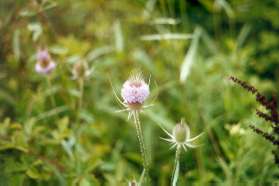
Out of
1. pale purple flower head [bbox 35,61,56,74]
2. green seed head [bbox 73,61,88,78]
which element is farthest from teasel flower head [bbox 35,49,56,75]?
green seed head [bbox 73,61,88,78]

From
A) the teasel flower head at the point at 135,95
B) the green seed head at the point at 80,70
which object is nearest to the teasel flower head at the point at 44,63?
the green seed head at the point at 80,70

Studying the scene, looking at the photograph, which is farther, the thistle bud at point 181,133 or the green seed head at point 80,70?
the green seed head at point 80,70

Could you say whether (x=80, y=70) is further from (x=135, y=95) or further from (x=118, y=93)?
(x=118, y=93)

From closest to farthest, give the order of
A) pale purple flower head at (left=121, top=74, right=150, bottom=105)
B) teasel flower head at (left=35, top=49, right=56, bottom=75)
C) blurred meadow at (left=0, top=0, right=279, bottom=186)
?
pale purple flower head at (left=121, top=74, right=150, bottom=105)
blurred meadow at (left=0, top=0, right=279, bottom=186)
teasel flower head at (left=35, top=49, right=56, bottom=75)

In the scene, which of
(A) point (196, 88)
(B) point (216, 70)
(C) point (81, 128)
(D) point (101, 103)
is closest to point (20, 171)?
(C) point (81, 128)

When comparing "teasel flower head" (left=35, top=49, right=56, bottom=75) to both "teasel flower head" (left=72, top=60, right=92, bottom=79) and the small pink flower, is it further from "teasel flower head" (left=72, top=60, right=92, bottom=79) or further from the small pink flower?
the small pink flower

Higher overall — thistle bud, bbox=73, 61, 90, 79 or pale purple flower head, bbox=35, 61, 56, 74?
pale purple flower head, bbox=35, 61, 56, 74

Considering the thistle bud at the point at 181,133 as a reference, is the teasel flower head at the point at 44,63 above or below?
above

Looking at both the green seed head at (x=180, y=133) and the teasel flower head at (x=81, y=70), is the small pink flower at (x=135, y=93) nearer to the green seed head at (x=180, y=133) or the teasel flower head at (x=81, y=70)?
the green seed head at (x=180, y=133)

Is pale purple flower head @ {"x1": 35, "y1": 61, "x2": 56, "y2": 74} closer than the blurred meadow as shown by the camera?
No
